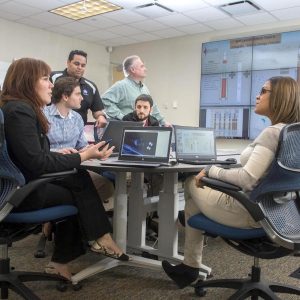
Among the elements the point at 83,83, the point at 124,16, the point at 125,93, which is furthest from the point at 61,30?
the point at 125,93

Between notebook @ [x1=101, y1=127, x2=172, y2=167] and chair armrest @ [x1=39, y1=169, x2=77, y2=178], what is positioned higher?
notebook @ [x1=101, y1=127, x2=172, y2=167]

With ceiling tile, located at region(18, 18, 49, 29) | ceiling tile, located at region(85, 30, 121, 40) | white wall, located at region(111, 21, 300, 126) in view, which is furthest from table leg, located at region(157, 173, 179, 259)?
ceiling tile, located at region(85, 30, 121, 40)

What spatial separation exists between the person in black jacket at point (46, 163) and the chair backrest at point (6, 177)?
0.20 feet

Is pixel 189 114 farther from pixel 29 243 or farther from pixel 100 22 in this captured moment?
pixel 29 243

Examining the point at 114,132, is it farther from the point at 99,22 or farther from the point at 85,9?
the point at 99,22

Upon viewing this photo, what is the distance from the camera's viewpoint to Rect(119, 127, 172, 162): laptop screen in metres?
1.89

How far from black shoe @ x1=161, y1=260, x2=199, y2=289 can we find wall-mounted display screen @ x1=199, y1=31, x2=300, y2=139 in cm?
386

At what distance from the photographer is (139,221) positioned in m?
2.29

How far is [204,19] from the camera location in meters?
5.34

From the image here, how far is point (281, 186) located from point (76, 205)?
928mm

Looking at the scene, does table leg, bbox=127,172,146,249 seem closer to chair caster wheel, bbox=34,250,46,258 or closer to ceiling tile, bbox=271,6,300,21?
chair caster wheel, bbox=34,250,46,258

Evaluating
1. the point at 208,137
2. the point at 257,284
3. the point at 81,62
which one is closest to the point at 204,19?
the point at 81,62

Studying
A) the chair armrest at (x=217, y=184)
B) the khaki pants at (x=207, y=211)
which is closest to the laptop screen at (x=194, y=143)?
the khaki pants at (x=207, y=211)

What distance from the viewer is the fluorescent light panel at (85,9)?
4887mm
